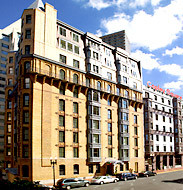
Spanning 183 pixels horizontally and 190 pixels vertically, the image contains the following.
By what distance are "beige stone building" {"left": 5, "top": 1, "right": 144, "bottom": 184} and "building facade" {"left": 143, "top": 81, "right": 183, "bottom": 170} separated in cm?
1133

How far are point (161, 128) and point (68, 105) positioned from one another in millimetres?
45003

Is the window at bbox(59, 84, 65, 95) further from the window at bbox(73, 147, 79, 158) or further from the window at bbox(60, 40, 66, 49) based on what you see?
the window at bbox(73, 147, 79, 158)

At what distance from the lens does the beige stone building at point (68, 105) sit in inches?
1841

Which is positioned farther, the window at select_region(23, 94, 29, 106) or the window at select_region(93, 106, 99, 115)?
the window at select_region(93, 106, 99, 115)

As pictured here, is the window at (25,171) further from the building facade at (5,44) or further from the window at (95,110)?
the building facade at (5,44)

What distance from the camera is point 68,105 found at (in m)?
52.7

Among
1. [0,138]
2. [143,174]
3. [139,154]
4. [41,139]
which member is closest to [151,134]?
[139,154]

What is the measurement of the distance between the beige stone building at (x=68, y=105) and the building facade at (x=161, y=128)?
1133cm

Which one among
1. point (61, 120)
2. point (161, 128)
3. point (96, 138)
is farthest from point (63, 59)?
point (161, 128)

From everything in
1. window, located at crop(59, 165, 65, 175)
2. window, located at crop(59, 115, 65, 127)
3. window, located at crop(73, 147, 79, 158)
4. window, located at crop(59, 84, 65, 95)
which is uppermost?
window, located at crop(59, 84, 65, 95)

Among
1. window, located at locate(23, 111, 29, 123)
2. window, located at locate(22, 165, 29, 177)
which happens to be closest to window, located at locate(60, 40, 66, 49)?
window, located at locate(23, 111, 29, 123)

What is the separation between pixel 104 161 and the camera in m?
58.3

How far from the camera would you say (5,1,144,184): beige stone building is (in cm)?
4675

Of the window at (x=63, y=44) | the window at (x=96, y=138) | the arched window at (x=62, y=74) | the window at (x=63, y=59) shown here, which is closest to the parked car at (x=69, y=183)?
the window at (x=96, y=138)
